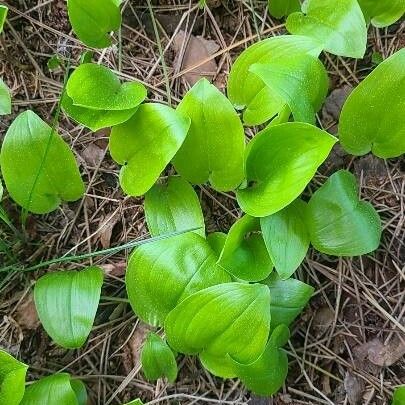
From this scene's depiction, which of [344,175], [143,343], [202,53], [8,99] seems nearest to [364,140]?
[344,175]

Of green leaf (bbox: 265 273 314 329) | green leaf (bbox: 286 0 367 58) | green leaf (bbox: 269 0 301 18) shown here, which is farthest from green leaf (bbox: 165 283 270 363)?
green leaf (bbox: 269 0 301 18)

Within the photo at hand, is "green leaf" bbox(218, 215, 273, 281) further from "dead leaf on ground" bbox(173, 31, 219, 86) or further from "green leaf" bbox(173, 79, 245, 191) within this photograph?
"dead leaf on ground" bbox(173, 31, 219, 86)

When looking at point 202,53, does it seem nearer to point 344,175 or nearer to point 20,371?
point 344,175

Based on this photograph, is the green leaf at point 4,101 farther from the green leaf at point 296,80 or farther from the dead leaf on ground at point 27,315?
the green leaf at point 296,80

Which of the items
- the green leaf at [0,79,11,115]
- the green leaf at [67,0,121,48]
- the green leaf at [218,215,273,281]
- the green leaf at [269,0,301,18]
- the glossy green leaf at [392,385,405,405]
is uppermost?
the green leaf at [67,0,121,48]

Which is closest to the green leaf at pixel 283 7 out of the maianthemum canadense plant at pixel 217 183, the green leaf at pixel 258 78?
the maianthemum canadense plant at pixel 217 183

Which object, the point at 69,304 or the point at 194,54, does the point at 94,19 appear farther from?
the point at 69,304
